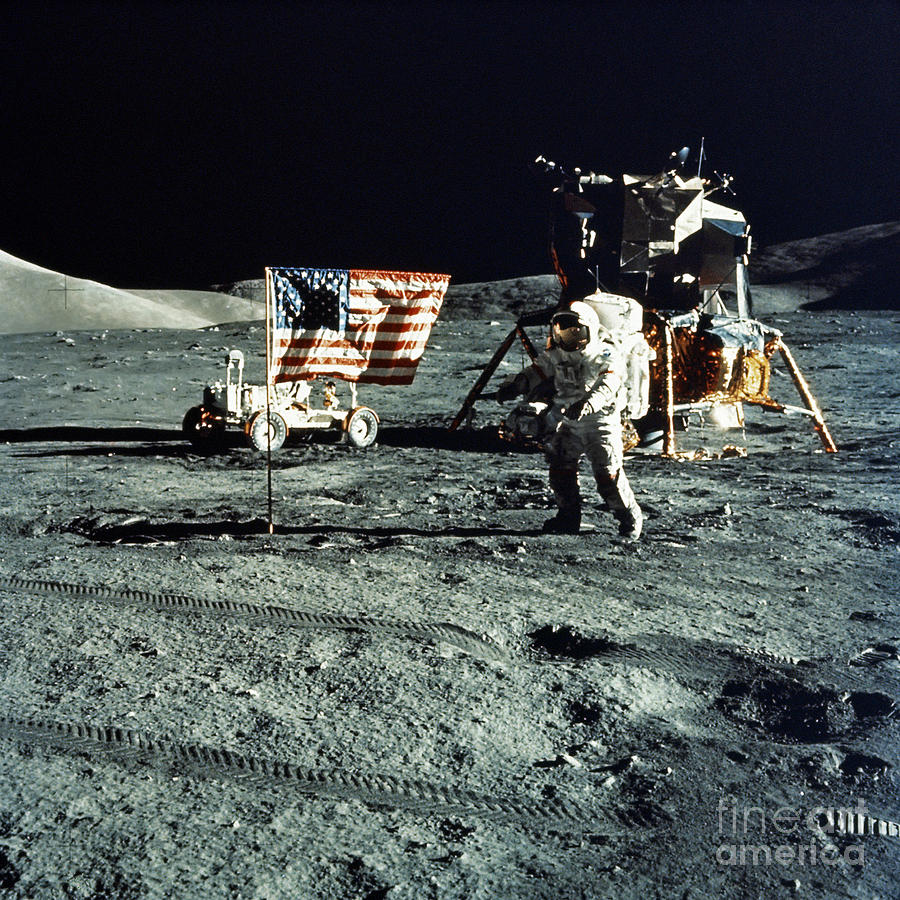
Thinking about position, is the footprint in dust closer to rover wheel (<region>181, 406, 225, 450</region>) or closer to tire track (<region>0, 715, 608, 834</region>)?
tire track (<region>0, 715, 608, 834</region>)

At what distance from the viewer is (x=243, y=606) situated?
127 inches

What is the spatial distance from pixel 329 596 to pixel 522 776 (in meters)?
1.30

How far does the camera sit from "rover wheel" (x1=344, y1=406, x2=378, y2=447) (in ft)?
20.2

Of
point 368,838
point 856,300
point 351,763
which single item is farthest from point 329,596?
point 856,300

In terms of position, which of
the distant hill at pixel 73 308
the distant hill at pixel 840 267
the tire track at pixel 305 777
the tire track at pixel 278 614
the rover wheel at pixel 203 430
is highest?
the distant hill at pixel 840 267

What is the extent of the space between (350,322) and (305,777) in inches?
151

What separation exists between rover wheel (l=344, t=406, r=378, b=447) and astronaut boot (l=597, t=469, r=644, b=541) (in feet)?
7.98

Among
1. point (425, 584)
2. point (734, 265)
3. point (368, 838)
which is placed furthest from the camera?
point (734, 265)

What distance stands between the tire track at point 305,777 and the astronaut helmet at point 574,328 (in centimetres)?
230

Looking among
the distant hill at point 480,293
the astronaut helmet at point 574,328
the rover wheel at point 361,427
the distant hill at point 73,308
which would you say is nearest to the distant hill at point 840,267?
the distant hill at point 480,293

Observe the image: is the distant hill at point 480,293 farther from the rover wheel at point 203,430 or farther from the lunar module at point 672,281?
the rover wheel at point 203,430

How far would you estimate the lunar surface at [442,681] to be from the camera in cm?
189

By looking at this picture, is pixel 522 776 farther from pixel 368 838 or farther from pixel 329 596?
pixel 329 596

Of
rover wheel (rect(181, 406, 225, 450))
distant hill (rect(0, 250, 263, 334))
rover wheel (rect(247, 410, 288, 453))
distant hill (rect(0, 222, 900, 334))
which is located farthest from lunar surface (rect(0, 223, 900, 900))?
distant hill (rect(0, 222, 900, 334))
